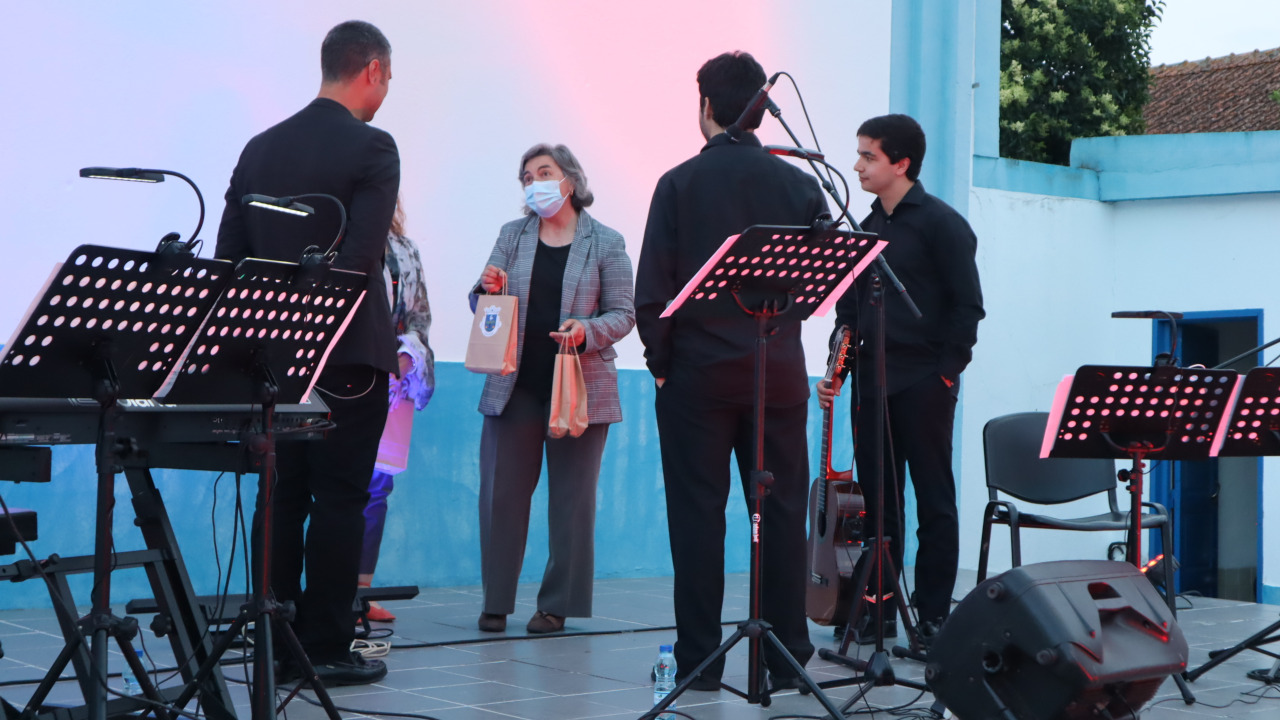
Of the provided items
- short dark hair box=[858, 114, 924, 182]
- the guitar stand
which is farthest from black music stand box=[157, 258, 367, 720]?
short dark hair box=[858, 114, 924, 182]

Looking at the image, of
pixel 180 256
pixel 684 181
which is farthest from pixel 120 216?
pixel 180 256

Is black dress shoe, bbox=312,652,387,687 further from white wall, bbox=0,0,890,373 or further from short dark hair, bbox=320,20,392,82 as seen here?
white wall, bbox=0,0,890,373

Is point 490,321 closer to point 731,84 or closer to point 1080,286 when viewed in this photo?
point 731,84

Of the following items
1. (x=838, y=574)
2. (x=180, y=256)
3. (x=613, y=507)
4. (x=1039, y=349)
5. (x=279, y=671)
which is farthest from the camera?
(x=1039, y=349)

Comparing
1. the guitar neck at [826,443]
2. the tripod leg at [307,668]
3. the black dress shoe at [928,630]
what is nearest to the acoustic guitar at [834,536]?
the guitar neck at [826,443]

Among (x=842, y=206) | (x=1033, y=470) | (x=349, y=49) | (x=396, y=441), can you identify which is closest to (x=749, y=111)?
(x=842, y=206)

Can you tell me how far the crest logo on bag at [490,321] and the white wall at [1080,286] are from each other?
4.17m

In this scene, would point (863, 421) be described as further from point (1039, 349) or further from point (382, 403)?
point (1039, 349)

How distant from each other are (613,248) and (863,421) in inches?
45.8

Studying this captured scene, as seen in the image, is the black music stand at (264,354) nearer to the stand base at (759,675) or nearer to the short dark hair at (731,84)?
the stand base at (759,675)

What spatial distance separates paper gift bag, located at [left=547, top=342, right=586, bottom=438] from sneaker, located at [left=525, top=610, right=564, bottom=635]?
0.71 m

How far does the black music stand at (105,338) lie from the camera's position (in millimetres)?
2773

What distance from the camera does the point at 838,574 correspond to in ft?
17.1

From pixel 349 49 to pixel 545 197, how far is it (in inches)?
51.0
